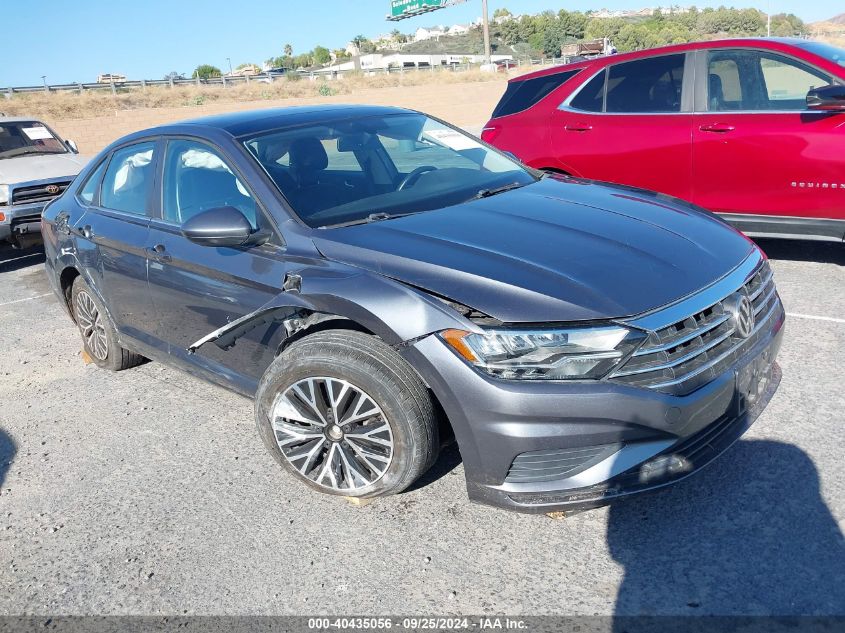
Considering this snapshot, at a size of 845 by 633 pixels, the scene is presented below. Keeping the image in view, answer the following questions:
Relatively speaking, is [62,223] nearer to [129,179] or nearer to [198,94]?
[129,179]

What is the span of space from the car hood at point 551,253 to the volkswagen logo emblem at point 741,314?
0.37 feet

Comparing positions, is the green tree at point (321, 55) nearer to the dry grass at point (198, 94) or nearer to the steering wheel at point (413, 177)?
the dry grass at point (198, 94)

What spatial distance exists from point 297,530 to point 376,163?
74.9 inches

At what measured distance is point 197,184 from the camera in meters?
3.98

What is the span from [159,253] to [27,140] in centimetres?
782

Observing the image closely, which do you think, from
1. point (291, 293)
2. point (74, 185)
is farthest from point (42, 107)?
point (291, 293)

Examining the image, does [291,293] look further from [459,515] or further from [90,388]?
[90,388]

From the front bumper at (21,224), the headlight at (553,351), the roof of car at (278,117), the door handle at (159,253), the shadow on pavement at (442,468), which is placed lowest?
the shadow on pavement at (442,468)

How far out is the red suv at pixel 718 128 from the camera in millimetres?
5641

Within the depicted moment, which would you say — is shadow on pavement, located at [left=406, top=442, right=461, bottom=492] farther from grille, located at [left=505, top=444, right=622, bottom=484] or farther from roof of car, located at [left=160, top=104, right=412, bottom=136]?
roof of car, located at [left=160, top=104, right=412, bottom=136]

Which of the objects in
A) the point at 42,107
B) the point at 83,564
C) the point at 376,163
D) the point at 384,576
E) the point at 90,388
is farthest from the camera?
the point at 42,107

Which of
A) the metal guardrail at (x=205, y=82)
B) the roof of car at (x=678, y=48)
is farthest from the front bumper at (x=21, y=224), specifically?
the metal guardrail at (x=205, y=82)

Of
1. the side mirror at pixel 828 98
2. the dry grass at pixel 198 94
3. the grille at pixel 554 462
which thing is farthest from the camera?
the dry grass at pixel 198 94

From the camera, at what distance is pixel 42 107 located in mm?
35750
